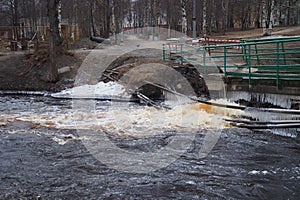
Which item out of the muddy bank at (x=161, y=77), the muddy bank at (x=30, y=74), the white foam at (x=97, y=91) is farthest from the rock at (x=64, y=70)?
the muddy bank at (x=161, y=77)

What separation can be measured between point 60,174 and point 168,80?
989 cm

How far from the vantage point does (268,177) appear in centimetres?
611

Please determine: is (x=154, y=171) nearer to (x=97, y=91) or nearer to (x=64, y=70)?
(x=97, y=91)

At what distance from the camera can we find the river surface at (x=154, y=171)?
5.65m

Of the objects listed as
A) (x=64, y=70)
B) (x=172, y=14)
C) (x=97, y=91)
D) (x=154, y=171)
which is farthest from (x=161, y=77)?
(x=172, y=14)

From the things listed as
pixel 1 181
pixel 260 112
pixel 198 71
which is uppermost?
pixel 198 71

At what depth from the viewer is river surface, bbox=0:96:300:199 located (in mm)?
5648

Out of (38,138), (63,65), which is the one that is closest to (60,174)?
(38,138)

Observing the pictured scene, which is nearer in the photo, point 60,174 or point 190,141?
point 60,174

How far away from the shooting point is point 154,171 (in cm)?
651

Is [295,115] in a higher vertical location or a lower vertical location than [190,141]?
higher

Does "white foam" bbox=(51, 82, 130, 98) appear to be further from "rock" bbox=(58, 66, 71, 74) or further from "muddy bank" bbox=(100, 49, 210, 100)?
"rock" bbox=(58, 66, 71, 74)

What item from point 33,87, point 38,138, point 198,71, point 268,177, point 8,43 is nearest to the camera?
point 268,177

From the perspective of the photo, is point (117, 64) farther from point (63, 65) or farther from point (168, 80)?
point (168, 80)
